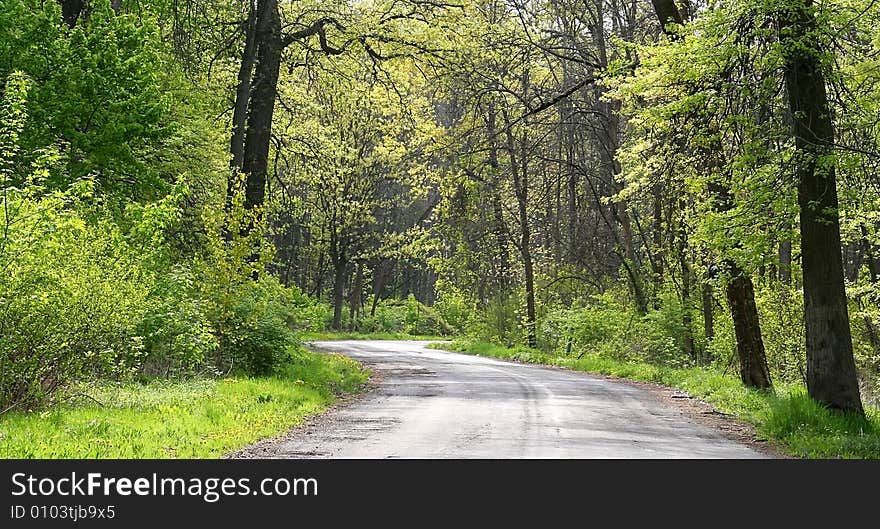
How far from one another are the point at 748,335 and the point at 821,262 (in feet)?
15.3

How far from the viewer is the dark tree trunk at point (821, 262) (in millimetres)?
12859

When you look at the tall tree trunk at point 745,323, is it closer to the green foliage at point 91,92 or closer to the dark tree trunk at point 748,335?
the dark tree trunk at point 748,335

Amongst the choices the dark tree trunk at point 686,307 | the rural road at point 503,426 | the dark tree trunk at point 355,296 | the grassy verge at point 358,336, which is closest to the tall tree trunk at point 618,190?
the dark tree trunk at point 686,307

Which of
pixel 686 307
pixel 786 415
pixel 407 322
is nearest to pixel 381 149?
pixel 686 307

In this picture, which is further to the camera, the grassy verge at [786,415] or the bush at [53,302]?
the grassy verge at [786,415]

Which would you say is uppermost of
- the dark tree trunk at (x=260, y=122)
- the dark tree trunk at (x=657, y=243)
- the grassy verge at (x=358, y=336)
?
the dark tree trunk at (x=260, y=122)

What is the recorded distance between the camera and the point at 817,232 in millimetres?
13109

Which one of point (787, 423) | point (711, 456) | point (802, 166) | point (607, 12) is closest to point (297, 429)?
point (711, 456)

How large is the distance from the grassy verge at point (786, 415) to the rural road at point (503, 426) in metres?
0.80

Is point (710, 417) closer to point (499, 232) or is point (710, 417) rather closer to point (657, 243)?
point (657, 243)

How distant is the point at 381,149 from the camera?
29.0 metres

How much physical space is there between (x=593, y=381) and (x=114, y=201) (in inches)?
438

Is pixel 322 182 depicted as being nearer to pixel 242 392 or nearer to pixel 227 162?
pixel 227 162

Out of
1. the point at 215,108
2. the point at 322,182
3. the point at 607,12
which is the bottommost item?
the point at 322,182
